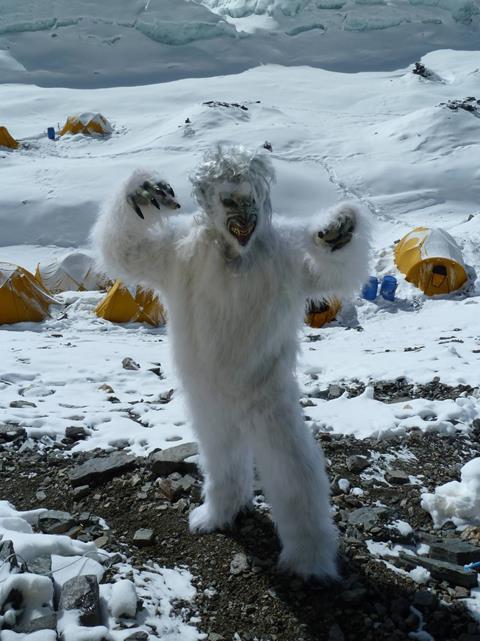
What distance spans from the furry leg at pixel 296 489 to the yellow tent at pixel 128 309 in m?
7.11

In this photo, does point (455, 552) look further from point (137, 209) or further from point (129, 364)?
point (129, 364)

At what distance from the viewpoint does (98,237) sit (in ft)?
9.77

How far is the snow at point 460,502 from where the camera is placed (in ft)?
10.8

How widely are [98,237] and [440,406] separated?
2845mm

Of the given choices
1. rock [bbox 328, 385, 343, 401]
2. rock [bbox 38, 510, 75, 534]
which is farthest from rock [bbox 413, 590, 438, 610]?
rock [bbox 328, 385, 343, 401]

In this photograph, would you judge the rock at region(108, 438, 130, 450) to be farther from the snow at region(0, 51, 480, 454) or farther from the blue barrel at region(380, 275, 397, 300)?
the blue barrel at region(380, 275, 397, 300)

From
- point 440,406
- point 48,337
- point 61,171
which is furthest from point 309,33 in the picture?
point 440,406

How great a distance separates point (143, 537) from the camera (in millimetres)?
3051

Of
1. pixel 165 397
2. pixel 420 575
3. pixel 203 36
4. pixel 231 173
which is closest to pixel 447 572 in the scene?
pixel 420 575

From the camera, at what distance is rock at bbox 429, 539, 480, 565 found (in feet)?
9.63

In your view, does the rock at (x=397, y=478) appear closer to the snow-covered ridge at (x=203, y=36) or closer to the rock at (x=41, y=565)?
the rock at (x=41, y=565)

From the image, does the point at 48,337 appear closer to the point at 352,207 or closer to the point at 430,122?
the point at 352,207

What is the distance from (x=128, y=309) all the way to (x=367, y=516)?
707 cm

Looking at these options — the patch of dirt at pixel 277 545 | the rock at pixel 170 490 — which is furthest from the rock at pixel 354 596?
the rock at pixel 170 490
